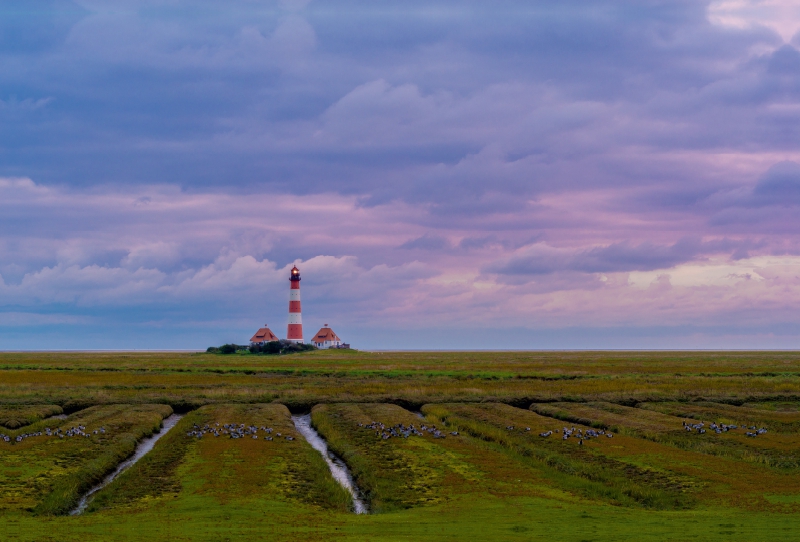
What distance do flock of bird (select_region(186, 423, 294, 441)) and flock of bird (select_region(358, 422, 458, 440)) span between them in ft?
14.5

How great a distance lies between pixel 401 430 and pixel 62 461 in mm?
14787

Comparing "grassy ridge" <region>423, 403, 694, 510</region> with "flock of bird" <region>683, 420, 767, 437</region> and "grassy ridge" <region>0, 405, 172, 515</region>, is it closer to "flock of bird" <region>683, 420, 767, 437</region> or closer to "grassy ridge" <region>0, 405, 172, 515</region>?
"flock of bird" <region>683, 420, 767, 437</region>

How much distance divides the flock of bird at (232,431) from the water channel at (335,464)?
1.99 m

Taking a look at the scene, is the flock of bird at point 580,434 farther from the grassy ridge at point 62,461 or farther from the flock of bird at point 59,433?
the flock of bird at point 59,433

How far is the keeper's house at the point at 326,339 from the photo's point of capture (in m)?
167

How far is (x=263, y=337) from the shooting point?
528 feet

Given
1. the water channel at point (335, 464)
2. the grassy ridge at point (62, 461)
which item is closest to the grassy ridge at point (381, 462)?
the water channel at point (335, 464)

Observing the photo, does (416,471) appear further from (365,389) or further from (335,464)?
(365,389)

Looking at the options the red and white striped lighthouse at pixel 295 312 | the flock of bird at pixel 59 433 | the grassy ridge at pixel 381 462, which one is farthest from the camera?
the red and white striped lighthouse at pixel 295 312

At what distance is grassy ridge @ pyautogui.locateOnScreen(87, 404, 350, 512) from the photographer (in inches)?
808

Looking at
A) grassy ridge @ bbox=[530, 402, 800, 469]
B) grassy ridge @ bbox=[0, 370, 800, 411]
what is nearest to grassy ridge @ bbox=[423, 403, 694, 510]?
grassy ridge @ bbox=[530, 402, 800, 469]

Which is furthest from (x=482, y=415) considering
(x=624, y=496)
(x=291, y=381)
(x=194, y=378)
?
(x=194, y=378)

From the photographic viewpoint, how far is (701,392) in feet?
179

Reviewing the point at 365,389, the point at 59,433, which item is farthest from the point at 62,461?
the point at 365,389
